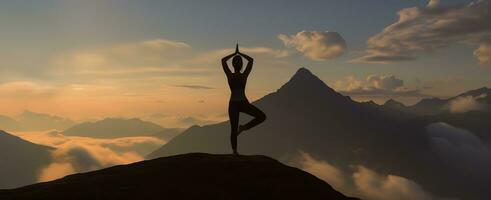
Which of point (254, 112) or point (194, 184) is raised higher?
point (254, 112)

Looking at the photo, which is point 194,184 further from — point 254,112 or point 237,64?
point 237,64

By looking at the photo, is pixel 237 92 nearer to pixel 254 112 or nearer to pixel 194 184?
pixel 254 112

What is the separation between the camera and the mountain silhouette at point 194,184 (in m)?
12.3

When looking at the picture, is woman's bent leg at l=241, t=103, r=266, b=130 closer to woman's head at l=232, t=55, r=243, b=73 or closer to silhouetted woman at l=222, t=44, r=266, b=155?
silhouetted woman at l=222, t=44, r=266, b=155

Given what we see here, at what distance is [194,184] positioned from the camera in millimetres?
12977

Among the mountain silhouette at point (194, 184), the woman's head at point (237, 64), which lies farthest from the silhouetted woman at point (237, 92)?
the mountain silhouette at point (194, 184)

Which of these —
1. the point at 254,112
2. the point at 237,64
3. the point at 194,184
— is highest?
the point at 237,64

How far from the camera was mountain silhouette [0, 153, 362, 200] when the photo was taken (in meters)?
12.3

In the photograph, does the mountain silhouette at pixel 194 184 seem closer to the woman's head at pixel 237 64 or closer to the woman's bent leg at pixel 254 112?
the woman's bent leg at pixel 254 112

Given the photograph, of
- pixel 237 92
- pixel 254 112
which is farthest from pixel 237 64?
pixel 254 112

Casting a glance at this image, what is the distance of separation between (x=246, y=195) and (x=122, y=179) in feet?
12.8

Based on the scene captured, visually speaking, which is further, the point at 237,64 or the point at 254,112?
the point at 254,112

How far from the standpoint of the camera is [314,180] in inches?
563

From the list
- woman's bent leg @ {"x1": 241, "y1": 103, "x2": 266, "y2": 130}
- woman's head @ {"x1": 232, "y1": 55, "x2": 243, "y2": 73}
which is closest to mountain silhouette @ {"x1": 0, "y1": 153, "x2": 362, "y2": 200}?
woman's bent leg @ {"x1": 241, "y1": 103, "x2": 266, "y2": 130}
